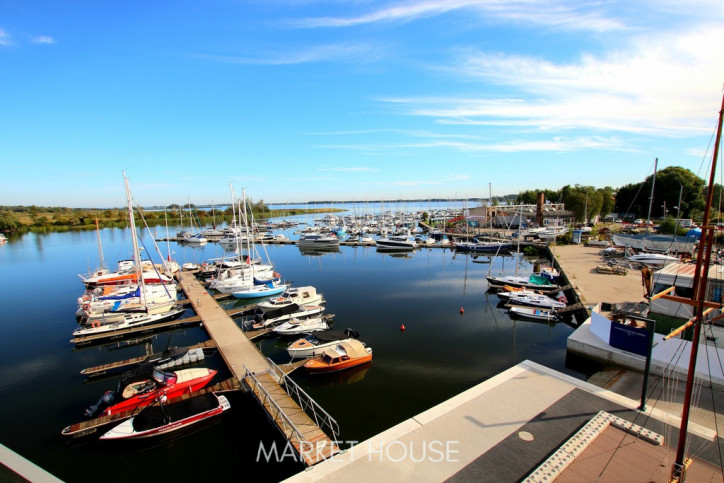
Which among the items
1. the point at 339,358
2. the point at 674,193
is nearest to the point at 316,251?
the point at 339,358

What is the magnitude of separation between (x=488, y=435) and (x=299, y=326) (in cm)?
1786

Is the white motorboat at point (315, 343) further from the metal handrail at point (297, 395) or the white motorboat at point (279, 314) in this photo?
the white motorboat at point (279, 314)

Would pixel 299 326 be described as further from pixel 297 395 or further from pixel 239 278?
pixel 239 278

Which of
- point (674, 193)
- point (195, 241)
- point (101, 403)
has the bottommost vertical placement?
point (101, 403)

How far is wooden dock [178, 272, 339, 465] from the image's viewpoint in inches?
524

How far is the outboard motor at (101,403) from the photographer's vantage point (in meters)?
17.0

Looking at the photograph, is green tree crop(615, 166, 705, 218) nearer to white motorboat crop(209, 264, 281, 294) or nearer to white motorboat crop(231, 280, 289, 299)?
white motorboat crop(231, 280, 289, 299)

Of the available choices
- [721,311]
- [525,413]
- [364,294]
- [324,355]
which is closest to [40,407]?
[324,355]

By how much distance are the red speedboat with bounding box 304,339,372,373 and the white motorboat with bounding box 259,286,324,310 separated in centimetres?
1000

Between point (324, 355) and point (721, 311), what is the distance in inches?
827

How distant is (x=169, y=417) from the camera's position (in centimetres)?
1594

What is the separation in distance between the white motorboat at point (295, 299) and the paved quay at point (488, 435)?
19938 millimetres

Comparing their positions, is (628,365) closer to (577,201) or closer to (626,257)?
(626,257)

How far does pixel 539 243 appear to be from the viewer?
66.2 meters
